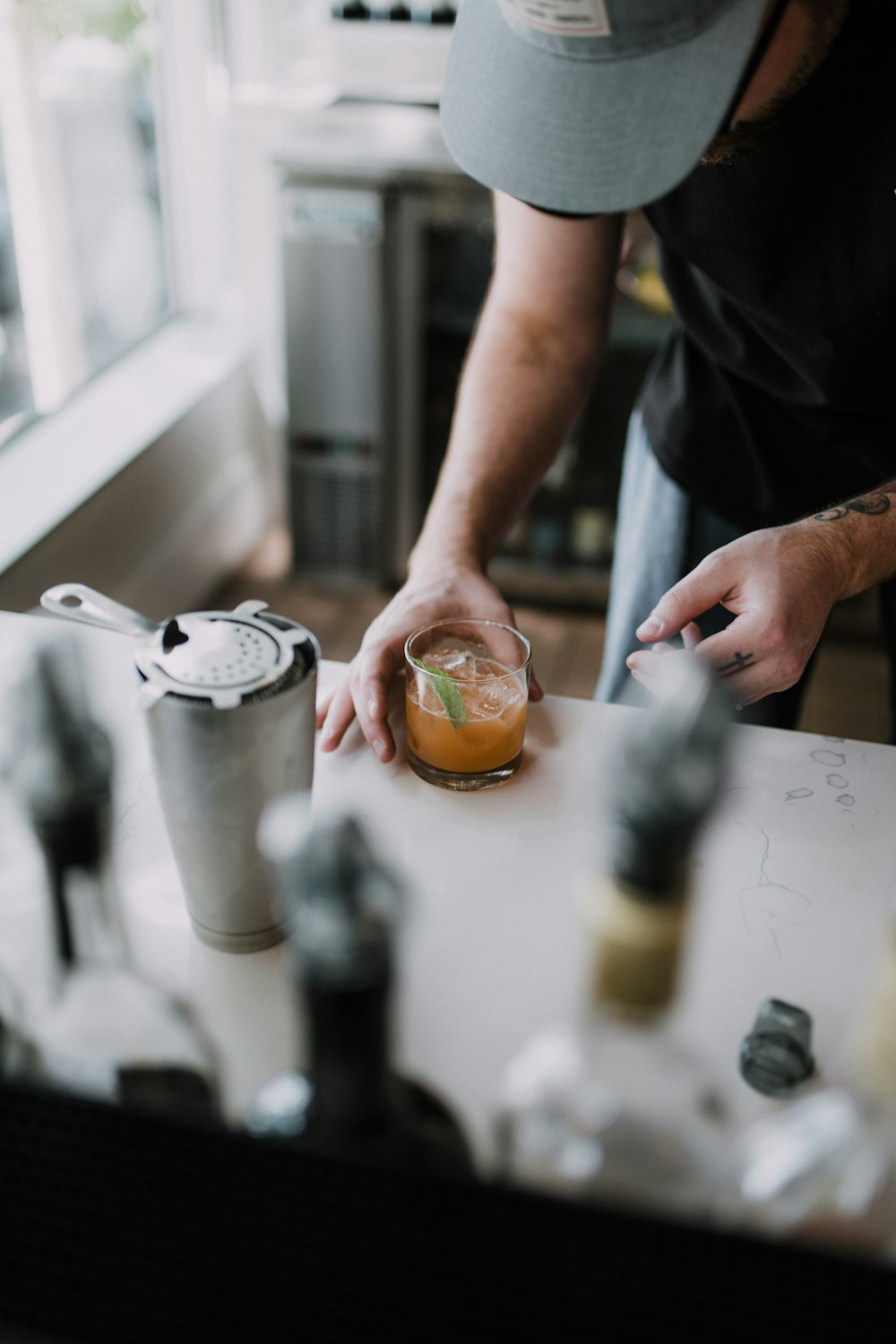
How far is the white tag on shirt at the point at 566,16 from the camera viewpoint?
83 centimetres

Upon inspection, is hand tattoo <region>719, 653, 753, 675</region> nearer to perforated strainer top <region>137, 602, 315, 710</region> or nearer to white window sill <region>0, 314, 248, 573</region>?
perforated strainer top <region>137, 602, 315, 710</region>

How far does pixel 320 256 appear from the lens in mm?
2830

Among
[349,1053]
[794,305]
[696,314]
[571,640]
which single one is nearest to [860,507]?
[794,305]

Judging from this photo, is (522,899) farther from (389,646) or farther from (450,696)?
(389,646)

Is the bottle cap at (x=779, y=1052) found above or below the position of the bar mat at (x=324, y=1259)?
below

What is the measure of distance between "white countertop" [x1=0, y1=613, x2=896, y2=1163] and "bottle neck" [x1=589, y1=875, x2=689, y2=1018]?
62 millimetres

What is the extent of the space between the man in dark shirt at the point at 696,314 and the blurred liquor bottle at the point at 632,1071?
13.9 inches

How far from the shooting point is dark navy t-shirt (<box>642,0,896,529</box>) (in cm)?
117

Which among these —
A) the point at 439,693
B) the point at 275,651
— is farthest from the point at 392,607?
the point at 275,651

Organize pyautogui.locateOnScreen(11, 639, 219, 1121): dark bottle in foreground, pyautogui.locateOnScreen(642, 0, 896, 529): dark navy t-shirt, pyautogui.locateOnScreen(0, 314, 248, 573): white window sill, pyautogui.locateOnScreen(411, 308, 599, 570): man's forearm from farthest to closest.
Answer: pyautogui.locateOnScreen(0, 314, 248, 573): white window sill
pyautogui.locateOnScreen(411, 308, 599, 570): man's forearm
pyautogui.locateOnScreen(642, 0, 896, 529): dark navy t-shirt
pyautogui.locateOnScreen(11, 639, 219, 1121): dark bottle in foreground

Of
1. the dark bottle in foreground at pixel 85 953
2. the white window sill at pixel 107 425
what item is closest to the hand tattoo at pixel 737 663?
the dark bottle in foreground at pixel 85 953

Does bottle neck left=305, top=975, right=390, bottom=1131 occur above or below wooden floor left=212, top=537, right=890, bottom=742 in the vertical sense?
above

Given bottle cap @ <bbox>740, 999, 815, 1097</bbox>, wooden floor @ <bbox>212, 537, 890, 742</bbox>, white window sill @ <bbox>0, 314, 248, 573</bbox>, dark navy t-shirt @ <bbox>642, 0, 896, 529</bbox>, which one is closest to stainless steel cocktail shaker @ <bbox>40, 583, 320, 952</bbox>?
bottle cap @ <bbox>740, 999, 815, 1097</bbox>

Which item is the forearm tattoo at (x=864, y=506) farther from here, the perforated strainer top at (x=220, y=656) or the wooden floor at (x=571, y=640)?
the wooden floor at (x=571, y=640)
